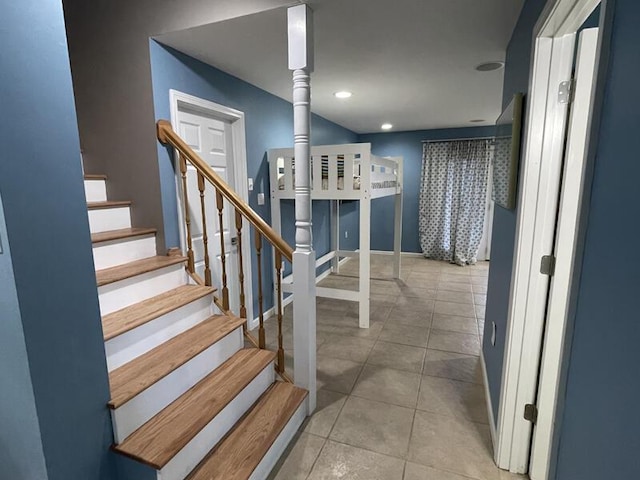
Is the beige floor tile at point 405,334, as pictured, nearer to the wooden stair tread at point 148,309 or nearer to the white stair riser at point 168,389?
the white stair riser at point 168,389

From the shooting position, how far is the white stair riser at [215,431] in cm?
136

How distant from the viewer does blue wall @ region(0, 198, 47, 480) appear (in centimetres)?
104

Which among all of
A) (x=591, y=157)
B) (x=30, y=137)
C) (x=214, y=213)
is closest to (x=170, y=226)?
(x=214, y=213)

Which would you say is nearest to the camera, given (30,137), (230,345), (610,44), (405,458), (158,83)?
(610,44)

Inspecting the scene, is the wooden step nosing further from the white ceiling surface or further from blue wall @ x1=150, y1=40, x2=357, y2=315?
the white ceiling surface

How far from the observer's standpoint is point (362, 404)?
83.5 inches

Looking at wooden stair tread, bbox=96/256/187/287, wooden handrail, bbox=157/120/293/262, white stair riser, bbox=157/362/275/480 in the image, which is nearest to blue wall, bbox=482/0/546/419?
wooden handrail, bbox=157/120/293/262

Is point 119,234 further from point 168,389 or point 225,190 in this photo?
point 168,389

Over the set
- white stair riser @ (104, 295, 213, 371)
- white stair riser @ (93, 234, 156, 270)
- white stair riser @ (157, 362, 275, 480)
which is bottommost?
white stair riser @ (157, 362, 275, 480)

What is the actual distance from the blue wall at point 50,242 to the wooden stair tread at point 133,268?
1.58 ft

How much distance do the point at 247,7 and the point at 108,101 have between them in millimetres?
1191

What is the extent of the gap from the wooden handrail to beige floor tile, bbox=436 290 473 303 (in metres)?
2.70

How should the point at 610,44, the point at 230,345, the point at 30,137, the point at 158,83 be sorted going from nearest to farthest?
1. the point at 610,44
2. the point at 30,137
3. the point at 230,345
4. the point at 158,83

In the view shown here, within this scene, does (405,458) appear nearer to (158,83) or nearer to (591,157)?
(591,157)
